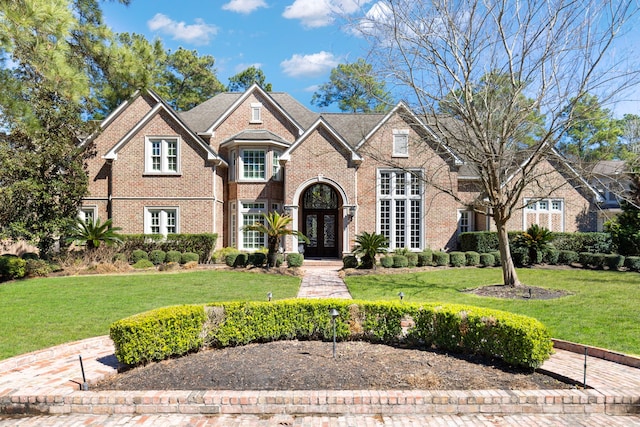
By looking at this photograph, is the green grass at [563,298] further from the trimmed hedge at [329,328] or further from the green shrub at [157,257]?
the green shrub at [157,257]

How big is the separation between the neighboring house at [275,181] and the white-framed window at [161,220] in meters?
0.05

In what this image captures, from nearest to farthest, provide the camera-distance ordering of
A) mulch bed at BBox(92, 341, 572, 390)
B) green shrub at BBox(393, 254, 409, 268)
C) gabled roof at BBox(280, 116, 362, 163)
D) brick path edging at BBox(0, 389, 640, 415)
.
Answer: brick path edging at BBox(0, 389, 640, 415), mulch bed at BBox(92, 341, 572, 390), green shrub at BBox(393, 254, 409, 268), gabled roof at BBox(280, 116, 362, 163)

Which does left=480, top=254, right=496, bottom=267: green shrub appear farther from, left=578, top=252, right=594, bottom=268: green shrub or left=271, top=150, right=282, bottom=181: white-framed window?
left=271, top=150, right=282, bottom=181: white-framed window

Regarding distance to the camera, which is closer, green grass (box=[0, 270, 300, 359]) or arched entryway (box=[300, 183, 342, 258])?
green grass (box=[0, 270, 300, 359])

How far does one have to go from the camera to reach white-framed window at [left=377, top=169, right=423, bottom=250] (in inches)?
835

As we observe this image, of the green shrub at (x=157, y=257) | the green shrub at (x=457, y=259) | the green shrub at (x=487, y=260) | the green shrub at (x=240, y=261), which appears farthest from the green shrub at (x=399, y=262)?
the green shrub at (x=157, y=257)

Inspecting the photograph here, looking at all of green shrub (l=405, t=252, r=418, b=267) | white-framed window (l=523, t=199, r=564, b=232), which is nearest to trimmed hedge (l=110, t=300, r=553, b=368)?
green shrub (l=405, t=252, r=418, b=267)

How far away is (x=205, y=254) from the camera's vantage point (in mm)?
19234

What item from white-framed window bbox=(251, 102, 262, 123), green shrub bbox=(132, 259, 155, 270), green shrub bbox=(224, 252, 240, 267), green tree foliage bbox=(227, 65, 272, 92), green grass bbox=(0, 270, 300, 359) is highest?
green tree foliage bbox=(227, 65, 272, 92)

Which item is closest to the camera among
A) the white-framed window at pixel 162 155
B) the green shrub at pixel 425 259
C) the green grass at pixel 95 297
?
the green grass at pixel 95 297

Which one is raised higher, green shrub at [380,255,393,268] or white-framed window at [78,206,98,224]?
white-framed window at [78,206,98,224]

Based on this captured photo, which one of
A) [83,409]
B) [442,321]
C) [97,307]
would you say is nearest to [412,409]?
[442,321]

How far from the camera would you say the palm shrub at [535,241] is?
18000 millimetres

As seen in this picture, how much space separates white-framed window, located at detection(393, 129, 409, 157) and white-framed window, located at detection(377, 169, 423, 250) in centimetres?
105
